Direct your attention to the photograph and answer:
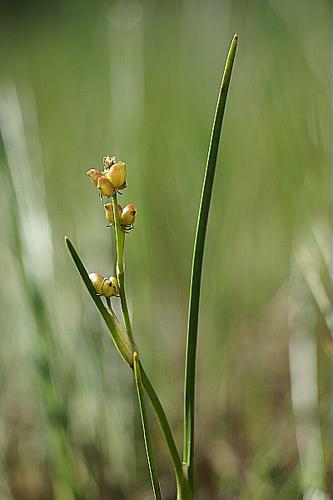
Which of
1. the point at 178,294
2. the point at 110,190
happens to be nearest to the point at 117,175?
the point at 110,190

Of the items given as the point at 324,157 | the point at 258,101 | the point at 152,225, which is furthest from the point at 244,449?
the point at 258,101

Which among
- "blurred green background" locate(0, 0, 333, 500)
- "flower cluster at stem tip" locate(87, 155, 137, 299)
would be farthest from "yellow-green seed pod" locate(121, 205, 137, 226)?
"blurred green background" locate(0, 0, 333, 500)

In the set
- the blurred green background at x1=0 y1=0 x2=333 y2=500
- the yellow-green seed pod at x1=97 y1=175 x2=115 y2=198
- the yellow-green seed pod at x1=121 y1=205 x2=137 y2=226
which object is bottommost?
the blurred green background at x1=0 y1=0 x2=333 y2=500

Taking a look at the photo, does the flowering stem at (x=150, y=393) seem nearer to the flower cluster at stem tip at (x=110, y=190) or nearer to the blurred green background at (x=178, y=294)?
the flower cluster at stem tip at (x=110, y=190)

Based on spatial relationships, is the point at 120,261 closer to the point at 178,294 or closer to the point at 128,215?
the point at 128,215

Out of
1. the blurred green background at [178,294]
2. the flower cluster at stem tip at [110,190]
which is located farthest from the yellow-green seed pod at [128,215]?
the blurred green background at [178,294]

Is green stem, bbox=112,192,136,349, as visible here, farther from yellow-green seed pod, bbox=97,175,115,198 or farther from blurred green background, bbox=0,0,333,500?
blurred green background, bbox=0,0,333,500
